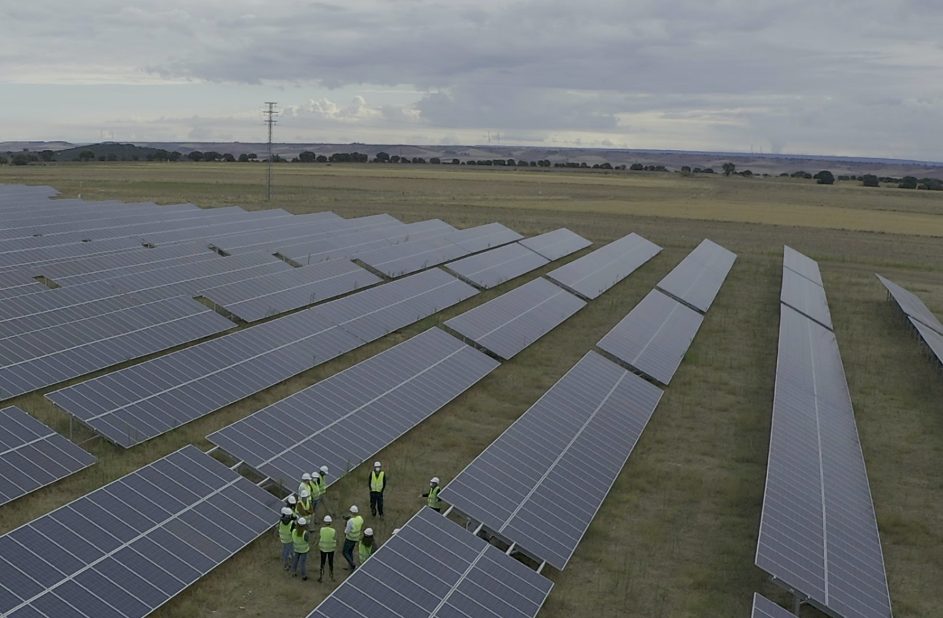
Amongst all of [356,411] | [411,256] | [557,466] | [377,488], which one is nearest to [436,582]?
[377,488]

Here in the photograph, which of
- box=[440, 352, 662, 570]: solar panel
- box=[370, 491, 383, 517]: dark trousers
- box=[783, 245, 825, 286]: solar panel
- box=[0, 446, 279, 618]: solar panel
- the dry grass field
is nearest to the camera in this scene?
box=[0, 446, 279, 618]: solar panel

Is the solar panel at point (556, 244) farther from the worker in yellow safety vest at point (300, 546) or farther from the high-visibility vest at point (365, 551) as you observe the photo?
the worker in yellow safety vest at point (300, 546)

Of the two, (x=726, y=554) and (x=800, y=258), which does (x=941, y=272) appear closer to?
(x=800, y=258)

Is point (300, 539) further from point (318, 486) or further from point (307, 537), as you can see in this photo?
point (318, 486)

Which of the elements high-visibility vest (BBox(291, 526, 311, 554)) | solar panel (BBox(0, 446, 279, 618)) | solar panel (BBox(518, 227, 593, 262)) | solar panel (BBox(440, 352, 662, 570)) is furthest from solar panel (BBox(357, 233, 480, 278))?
high-visibility vest (BBox(291, 526, 311, 554))

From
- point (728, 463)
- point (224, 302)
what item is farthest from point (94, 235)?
point (728, 463)

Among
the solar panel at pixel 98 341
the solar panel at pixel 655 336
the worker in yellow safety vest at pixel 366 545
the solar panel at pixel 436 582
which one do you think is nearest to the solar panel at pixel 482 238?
the solar panel at pixel 655 336

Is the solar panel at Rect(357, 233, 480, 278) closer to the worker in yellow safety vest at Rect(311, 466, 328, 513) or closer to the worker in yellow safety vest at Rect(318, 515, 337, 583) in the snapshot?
the worker in yellow safety vest at Rect(311, 466, 328, 513)
